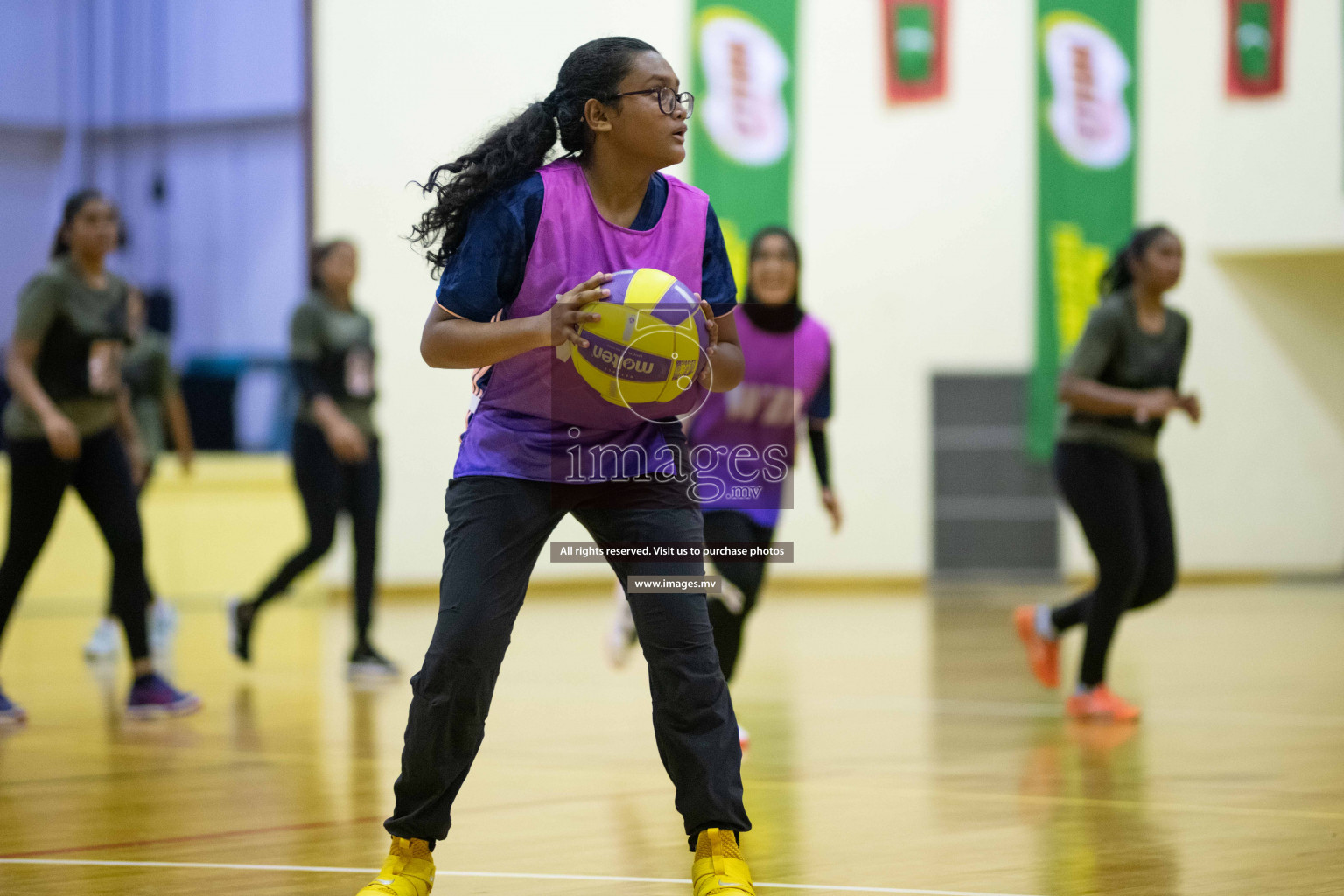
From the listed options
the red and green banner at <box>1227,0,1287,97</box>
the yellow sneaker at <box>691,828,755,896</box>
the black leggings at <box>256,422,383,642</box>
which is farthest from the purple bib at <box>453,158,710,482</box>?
the red and green banner at <box>1227,0,1287,97</box>

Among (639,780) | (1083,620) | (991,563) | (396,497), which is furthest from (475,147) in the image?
(991,563)

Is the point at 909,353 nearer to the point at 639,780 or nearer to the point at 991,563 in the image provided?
the point at 991,563

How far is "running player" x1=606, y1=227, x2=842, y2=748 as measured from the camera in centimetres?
507

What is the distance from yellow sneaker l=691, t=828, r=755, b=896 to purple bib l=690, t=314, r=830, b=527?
89.7 inches

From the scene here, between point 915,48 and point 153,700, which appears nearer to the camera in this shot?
point 153,700

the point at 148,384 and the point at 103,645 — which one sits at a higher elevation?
the point at 148,384

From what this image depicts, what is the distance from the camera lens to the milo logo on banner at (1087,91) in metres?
12.8

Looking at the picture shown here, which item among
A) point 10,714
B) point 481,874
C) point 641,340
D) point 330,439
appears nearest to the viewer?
point 641,340

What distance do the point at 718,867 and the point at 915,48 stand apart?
11.2 meters

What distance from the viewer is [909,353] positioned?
43.8 feet

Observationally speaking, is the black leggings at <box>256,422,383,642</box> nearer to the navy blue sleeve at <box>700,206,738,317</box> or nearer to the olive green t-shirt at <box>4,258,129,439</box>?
the olive green t-shirt at <box>4,258,129,439</box>

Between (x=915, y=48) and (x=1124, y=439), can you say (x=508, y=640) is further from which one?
(x=915, y=48)

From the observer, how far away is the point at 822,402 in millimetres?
5379

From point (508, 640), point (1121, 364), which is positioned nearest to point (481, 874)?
point (508, 640)
